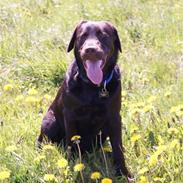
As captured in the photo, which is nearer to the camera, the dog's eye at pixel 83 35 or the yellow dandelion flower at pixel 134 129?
the dog's eye at pixel 83 35

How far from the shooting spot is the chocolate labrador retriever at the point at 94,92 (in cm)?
318

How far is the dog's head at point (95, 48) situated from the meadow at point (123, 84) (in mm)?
443

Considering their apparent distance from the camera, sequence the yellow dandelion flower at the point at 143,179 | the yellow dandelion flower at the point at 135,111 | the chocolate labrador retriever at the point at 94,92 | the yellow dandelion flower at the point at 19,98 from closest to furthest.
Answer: the yellow dandelion flower at the point at 143,179 < the chocolate labrador retriever at the point at 94,92 < the yellow dandelion flower at the point at 135,111 < the yellow dandelion flower at the point at 19,98

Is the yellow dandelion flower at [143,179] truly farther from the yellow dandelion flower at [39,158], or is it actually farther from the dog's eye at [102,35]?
the dog's eye at [102,35]

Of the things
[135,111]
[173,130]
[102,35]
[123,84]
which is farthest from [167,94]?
[102,35]

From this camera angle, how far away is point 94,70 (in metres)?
3.12

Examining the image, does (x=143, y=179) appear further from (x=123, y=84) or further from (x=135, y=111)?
(x=123, y=84)

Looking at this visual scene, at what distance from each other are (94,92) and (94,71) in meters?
0.17

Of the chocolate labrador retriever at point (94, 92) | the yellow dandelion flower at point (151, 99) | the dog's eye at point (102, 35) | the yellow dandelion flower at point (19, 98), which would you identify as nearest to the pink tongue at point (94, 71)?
the chocolate labrador retriever at point (94, 92)

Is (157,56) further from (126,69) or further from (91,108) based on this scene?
(91,108)

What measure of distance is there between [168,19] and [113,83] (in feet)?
7.68

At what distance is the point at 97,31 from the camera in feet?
10.7

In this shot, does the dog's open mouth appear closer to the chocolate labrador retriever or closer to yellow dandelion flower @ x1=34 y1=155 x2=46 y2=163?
the chocolate labrador retriever

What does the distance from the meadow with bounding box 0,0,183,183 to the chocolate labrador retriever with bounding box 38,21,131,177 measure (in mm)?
139
